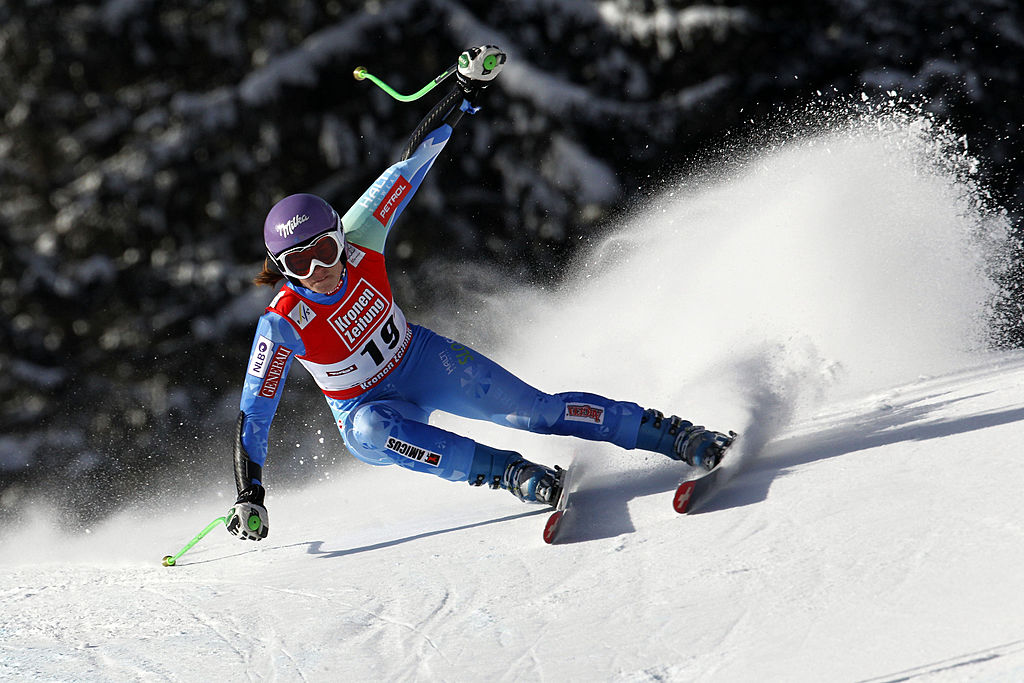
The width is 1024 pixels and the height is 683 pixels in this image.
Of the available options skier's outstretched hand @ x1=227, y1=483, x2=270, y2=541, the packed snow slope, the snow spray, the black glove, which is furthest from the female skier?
the black glove

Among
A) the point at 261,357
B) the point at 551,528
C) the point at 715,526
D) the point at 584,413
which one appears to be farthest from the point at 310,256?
the point at 715,526

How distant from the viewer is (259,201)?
10.1 meters

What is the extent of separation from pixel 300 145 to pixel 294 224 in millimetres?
7020

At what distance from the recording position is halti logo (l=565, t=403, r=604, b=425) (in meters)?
3.39

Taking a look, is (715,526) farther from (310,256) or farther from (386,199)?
(386,199)

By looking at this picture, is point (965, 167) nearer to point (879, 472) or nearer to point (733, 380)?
point (733, 380)

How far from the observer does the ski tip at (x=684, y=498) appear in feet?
9.43

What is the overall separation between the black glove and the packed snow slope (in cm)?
161

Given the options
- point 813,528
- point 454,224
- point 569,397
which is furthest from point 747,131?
point 813,528

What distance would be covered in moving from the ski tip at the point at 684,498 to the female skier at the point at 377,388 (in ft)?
0.91

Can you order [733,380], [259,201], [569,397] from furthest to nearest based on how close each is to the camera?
[259,201] → [733,380] → [569,397]

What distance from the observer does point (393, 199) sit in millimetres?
3877

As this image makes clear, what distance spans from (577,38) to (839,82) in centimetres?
263

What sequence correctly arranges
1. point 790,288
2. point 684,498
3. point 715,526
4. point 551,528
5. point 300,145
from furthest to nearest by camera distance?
point 300,145
point 790,288
point 551,528
point 684,498
point 715,526
